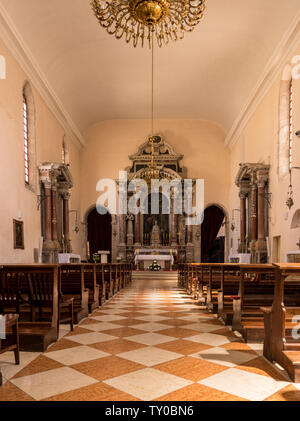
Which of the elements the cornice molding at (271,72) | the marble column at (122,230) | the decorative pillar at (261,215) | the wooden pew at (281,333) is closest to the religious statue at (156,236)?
the marble column at (122,230)

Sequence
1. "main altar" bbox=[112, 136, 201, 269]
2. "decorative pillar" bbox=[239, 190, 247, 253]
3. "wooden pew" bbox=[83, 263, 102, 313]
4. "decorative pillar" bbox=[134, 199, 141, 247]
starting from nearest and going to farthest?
"wooden pew" bbox=[83, 263, 102, 313] < "decorative pillar" bbox=[239, 190, 247, 253] < "main altar" bbox=[112, 136, 201, 269] < "decorative pillar" bbox=[134, 199, 141, 247]

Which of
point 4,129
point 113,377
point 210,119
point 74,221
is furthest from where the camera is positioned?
point 210,119

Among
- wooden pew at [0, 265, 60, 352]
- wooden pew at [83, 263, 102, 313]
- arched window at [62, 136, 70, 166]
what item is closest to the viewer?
wooden pew at [0, 265, 60, 352]

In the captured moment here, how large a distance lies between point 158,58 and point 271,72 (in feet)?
14.0

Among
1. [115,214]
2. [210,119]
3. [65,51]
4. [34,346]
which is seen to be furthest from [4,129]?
[210,119]

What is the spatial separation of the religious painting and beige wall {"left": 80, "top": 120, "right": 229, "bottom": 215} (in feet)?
32.2

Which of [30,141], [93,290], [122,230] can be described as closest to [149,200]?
[122,230]

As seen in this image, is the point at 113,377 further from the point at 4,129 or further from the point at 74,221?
the point at 74,221

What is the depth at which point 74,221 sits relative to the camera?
20.0 m

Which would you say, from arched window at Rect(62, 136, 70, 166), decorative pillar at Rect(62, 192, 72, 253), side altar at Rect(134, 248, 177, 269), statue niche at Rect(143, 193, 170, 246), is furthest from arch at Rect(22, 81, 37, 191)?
statue niche at Rect(143, 193, 170, 246)

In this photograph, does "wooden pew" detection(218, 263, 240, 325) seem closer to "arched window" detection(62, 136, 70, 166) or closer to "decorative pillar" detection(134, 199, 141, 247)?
"arched window" detection(62, 136, 70, 166)

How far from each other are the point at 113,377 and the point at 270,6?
453 inches

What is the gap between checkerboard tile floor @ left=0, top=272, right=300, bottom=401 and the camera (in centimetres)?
272

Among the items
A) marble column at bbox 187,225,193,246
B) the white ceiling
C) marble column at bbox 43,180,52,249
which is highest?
the white ceiling
